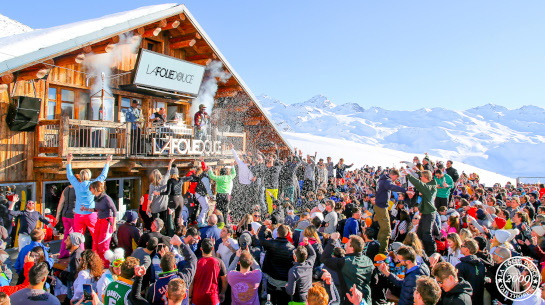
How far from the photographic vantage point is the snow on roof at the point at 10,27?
17.1 metres

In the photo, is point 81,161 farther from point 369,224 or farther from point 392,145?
point 392,145

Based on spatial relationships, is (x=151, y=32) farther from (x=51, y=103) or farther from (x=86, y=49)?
(x=51, y=103)

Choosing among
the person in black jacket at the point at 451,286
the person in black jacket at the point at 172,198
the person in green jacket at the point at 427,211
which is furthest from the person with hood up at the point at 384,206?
the person in black jacket at the point at 172,198

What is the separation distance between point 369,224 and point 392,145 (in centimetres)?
9501

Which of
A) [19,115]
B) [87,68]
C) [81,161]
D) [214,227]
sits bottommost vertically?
[214,227]

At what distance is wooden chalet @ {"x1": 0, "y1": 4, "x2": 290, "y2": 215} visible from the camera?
9.20 meters

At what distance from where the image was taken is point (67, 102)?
437 inches

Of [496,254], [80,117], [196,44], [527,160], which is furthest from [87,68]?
[527,160]

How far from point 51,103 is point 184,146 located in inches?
155

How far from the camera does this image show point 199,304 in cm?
489

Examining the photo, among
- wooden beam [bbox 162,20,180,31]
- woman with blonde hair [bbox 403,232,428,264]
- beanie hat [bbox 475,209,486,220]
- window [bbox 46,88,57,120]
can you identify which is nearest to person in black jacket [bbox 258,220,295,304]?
woman with blonde hair [bbox 403,232,428,264]

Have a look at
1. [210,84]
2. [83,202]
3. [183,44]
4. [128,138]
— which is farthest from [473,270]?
[210,84]

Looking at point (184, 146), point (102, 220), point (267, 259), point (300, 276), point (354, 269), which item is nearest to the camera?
point (354, 269)

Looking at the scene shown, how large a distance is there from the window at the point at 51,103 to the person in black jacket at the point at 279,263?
831cm
